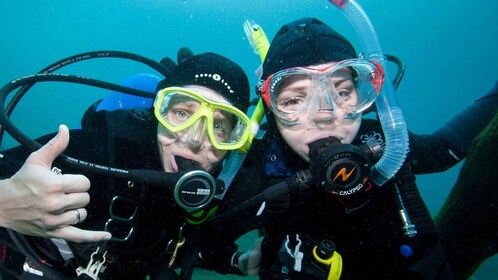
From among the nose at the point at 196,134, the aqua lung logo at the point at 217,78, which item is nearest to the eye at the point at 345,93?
the aqua lung logo at the point at 217,78

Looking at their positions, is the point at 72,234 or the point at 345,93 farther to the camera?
the point at 345,93

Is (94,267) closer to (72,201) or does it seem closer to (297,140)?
(72,201)

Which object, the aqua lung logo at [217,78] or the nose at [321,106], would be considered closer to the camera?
the nose at [321,106]

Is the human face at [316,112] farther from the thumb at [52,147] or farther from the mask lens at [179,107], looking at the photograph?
the thumb at [52,147]

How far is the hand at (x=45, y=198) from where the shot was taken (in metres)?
1.79

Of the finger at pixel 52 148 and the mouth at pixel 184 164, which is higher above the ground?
the finger at pixel 52 148

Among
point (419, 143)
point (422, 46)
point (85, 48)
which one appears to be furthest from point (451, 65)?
point (85, 48)

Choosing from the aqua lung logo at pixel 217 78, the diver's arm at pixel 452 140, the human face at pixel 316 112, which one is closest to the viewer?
the human face at pixel 316 112

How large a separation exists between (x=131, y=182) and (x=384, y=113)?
2288 millimetres

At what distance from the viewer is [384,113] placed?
267cm

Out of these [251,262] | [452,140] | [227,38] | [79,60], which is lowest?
[251,262]

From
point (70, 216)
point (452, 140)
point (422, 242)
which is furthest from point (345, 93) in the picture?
point (70, 216)

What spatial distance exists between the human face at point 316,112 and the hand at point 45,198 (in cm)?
166

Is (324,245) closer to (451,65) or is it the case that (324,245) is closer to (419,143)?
(419,143)
